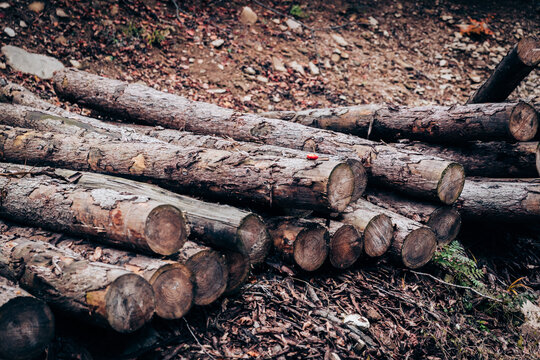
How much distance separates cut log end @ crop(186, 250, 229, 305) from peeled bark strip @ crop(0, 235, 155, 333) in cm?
39

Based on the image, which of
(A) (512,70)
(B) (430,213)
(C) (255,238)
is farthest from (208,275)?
(A) (512,70)

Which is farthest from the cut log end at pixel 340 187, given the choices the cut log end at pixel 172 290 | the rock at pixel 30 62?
the rock at pixel 30 62

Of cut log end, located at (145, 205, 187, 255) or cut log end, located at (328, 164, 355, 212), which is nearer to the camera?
cut log end, located at (145, 205, 187, 255)

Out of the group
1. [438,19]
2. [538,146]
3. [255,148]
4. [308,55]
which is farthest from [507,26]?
[255,148]

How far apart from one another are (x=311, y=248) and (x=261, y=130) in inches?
64.2

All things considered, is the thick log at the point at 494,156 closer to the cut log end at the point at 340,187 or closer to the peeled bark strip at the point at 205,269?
the cut log end at the point at 340,187

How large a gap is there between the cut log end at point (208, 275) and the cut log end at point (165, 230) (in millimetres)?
162

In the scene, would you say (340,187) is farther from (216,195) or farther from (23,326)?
(23,326)

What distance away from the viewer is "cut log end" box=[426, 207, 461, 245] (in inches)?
139

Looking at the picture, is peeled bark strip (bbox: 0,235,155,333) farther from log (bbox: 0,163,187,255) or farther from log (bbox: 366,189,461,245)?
log (bbox: 366,189,461,245)

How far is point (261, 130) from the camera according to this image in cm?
412

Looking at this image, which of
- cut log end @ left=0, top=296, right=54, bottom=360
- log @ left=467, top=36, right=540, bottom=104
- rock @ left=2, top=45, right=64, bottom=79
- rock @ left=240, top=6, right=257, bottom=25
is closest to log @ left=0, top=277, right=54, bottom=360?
cut log end @ left=0, top=296, right=54, bottom=360

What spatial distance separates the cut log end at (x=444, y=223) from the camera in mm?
3533

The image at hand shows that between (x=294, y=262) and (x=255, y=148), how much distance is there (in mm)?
1180
